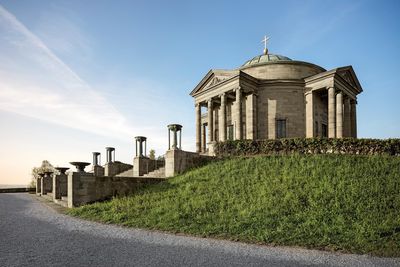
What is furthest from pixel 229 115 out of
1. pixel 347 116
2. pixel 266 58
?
pixel 347 116

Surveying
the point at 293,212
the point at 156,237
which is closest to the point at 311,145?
the point at 293,212

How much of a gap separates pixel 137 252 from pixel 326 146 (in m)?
17.9

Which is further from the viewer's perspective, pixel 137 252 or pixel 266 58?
pixel 266 58

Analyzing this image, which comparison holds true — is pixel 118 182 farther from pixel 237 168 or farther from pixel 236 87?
pixel 236 87

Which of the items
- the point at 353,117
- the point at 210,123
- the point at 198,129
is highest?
the point at 353,117

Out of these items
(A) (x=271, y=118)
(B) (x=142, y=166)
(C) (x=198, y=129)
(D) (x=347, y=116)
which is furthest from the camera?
(C) (x=198, y=129)

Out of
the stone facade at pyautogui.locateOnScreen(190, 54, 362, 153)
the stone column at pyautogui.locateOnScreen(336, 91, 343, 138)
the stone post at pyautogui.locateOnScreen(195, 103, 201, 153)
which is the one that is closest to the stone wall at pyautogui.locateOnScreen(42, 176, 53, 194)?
the stone facade at pyautogui.locateOnScreen(190, 54, 362, 153)

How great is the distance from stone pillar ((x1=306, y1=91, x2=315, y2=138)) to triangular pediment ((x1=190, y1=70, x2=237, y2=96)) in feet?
28.5

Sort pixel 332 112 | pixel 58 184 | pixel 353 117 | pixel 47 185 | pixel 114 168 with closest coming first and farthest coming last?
pixel 58 184, pixel 47 185, pixel 114 168, pixel 332 112, pixel 353 117

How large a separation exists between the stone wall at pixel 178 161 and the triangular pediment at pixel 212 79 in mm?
13633

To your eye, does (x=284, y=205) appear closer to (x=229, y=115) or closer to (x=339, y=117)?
(x=339, y=117)

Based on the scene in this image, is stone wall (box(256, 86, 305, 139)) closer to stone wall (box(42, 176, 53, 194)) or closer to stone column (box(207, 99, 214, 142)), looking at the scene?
stone column (box(207, 99, 214, 142))

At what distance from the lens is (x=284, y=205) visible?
11.6 m

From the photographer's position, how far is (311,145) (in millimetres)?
21062
